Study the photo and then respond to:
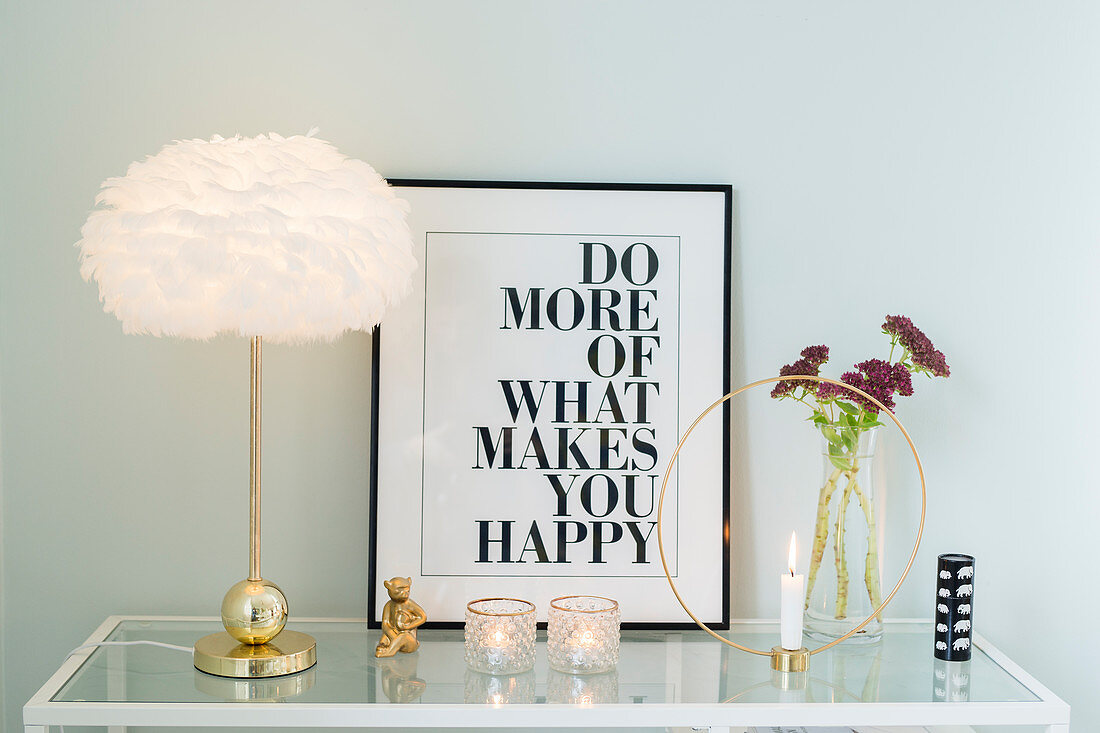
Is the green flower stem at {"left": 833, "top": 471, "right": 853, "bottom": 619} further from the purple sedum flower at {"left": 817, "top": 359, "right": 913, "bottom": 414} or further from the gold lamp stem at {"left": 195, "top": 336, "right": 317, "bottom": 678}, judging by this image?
the gold lamp stem at {"left": 195, "top": 336, "right": 317, "bottom": 678}

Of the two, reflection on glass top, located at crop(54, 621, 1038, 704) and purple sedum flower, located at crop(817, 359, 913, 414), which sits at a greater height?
purple sedum flower, located at crop(817, 359, 913, 414)

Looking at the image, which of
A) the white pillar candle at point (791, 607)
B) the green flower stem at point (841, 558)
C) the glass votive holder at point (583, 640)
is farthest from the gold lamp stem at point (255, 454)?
the green flower stem at point (841, 558)

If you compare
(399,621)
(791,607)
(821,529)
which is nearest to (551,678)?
(399,621)

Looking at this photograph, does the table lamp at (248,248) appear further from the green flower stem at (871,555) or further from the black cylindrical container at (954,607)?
the black cylindrical container at (954,607)

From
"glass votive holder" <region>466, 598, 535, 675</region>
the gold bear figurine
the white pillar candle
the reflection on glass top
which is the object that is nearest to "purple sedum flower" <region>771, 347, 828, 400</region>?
the white pillar candle

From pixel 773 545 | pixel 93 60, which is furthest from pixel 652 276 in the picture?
pixel 93 60

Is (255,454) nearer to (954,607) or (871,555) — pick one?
(871,555)

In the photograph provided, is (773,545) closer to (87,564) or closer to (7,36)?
(87,564)

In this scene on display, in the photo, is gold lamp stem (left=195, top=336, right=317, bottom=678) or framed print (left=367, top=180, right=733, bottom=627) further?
framed print (left=367, top=180, right=733, bottom=627)

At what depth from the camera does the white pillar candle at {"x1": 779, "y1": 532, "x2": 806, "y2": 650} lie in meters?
1.17

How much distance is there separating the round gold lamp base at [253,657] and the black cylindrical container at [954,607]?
2.93 ft

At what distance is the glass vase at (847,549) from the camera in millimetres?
1309

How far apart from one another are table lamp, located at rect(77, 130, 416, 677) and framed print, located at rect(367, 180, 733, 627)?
0.78 feet

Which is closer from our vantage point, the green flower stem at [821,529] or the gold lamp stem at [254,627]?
the gold lamp stem at [254,627]
